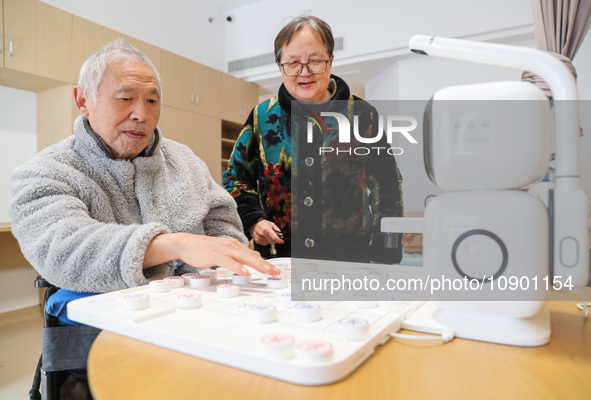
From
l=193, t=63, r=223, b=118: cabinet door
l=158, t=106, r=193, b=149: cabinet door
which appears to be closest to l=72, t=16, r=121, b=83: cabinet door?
l=158, t=106, r=193, b=149: cabinet door

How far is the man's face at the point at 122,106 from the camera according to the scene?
99 centimetres

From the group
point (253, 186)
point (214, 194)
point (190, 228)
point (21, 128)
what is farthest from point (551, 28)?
point (21, 128)

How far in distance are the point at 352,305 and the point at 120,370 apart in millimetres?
328

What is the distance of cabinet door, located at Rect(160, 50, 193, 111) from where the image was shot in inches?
156

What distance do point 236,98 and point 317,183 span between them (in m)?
3.74

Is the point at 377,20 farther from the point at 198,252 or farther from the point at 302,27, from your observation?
the point at 198,252

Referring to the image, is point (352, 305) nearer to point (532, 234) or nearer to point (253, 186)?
point (532, 234)

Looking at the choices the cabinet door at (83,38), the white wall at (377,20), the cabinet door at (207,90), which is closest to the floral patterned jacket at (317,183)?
the white wall at (377,20)

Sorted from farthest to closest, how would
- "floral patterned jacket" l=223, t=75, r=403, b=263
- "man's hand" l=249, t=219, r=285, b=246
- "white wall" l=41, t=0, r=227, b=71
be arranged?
"white wall" l=41, t=0, r=227, b=71 < "floral patterned jacket" l=223, t=75, r=403, b=263 < "man's hand" l=249, t=219, r=285, b=246

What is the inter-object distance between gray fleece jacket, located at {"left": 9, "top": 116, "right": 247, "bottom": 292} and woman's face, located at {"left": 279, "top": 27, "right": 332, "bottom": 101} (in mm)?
433

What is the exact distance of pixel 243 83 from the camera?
491 centimetres

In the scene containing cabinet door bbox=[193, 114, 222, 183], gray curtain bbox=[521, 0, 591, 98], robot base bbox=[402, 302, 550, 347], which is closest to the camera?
robot base bbox=[402, 302, 550, 347]

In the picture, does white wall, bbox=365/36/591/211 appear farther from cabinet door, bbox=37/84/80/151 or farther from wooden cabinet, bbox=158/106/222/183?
cabinet door, bbox=37/84/80/151

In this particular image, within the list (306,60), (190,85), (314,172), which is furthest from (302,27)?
(190,85)
